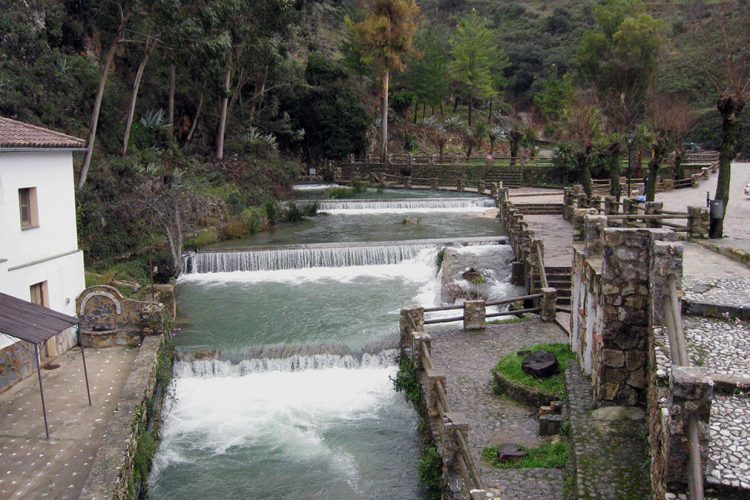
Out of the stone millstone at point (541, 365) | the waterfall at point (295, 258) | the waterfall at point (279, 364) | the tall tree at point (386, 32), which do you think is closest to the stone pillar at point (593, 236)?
the stone millstone at point (541, 365)

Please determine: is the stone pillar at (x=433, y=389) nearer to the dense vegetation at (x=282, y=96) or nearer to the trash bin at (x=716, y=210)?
the trash bin at (x=716, y=210)

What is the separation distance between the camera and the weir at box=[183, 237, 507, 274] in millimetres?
24859

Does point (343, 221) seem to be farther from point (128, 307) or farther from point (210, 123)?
point (128, 307)

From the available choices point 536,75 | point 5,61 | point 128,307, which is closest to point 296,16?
point 5,61

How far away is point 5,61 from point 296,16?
54.4ft

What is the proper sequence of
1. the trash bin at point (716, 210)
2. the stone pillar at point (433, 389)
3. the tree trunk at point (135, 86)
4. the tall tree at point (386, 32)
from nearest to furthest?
the stone pillar at point (433, 389) < the trash bin at point (716, 210) < the tree trunk at point (135, 86) < the tall tree at point (386, 32)

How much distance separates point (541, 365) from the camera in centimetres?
1360

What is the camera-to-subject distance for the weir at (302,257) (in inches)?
979

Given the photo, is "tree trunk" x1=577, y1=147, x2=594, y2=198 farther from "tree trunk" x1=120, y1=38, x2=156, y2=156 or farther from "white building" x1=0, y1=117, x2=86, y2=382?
"white building" x1=0, y1=117, x2=86, y2=382

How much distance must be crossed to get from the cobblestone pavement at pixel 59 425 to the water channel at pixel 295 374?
146 cm

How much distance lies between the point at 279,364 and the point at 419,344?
3812mm

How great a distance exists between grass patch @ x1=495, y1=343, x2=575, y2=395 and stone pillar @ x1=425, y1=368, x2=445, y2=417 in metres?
1.73

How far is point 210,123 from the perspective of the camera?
44.1 metres

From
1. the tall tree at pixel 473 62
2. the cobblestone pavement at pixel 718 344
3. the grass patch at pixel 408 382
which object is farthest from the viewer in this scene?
the tall tree at pixel 473 62
